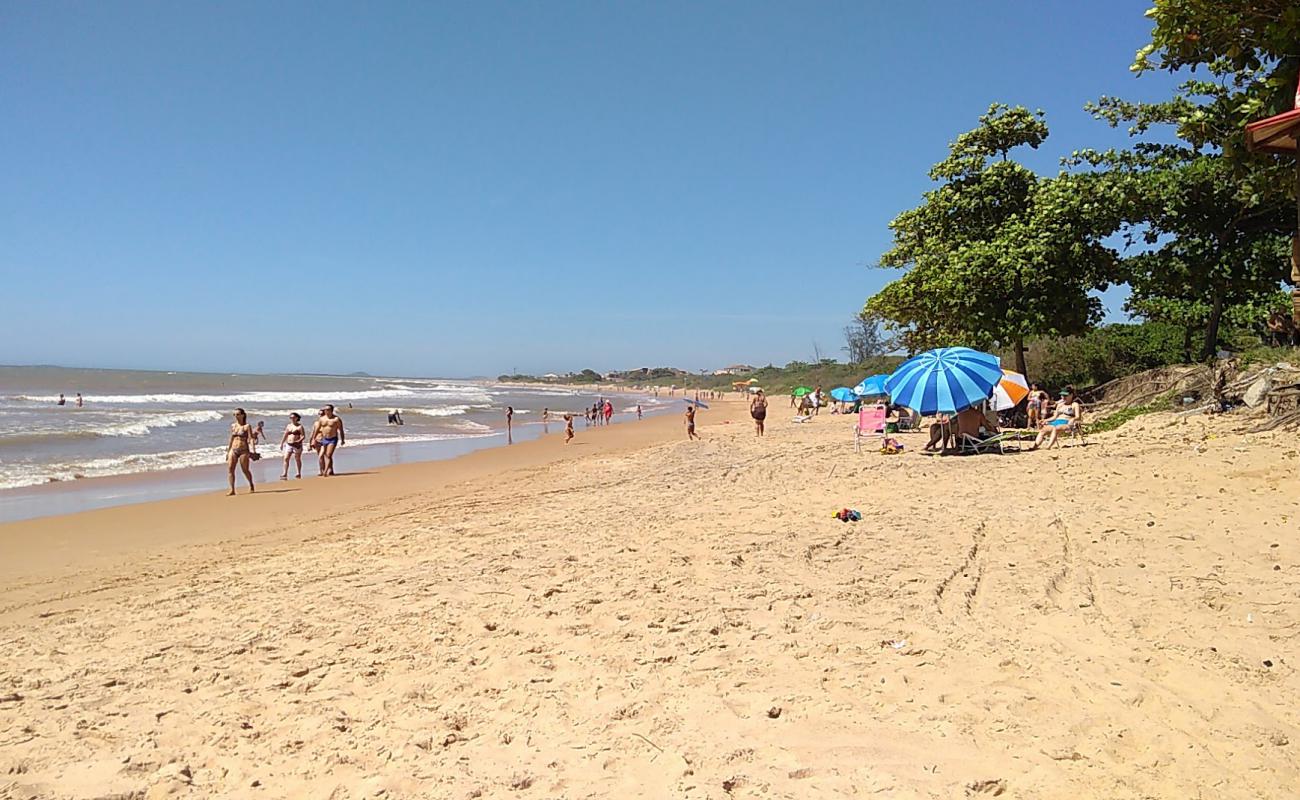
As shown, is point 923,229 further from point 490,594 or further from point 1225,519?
point 490,594

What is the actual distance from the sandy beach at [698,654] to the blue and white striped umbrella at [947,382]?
316 cm

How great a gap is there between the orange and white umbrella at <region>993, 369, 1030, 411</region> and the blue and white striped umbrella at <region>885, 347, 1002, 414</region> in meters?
3.44

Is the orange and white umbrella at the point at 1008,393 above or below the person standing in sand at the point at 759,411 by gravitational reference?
above

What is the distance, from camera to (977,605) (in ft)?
15.9

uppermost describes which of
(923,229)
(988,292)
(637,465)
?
(923,229)

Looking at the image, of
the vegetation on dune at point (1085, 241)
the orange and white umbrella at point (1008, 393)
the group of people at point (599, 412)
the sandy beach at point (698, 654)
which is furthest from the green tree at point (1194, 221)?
the group of people at point (599, 412)

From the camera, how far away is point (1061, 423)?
12.6m

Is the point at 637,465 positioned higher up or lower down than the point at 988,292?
lower down

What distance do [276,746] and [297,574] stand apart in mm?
3393

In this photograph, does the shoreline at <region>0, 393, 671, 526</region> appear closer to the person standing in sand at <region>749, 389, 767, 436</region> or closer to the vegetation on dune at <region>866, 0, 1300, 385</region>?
the person standing in sand at <region>749, 389, 767, 436</region>

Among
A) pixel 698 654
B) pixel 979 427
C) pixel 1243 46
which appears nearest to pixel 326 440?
pixel 979 427

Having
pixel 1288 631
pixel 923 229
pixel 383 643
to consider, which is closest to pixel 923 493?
pixel 1288 631

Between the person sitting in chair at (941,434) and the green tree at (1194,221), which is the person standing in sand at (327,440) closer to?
the person sitting in chair at (941,434)

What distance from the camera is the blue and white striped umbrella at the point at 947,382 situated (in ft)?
37.8
